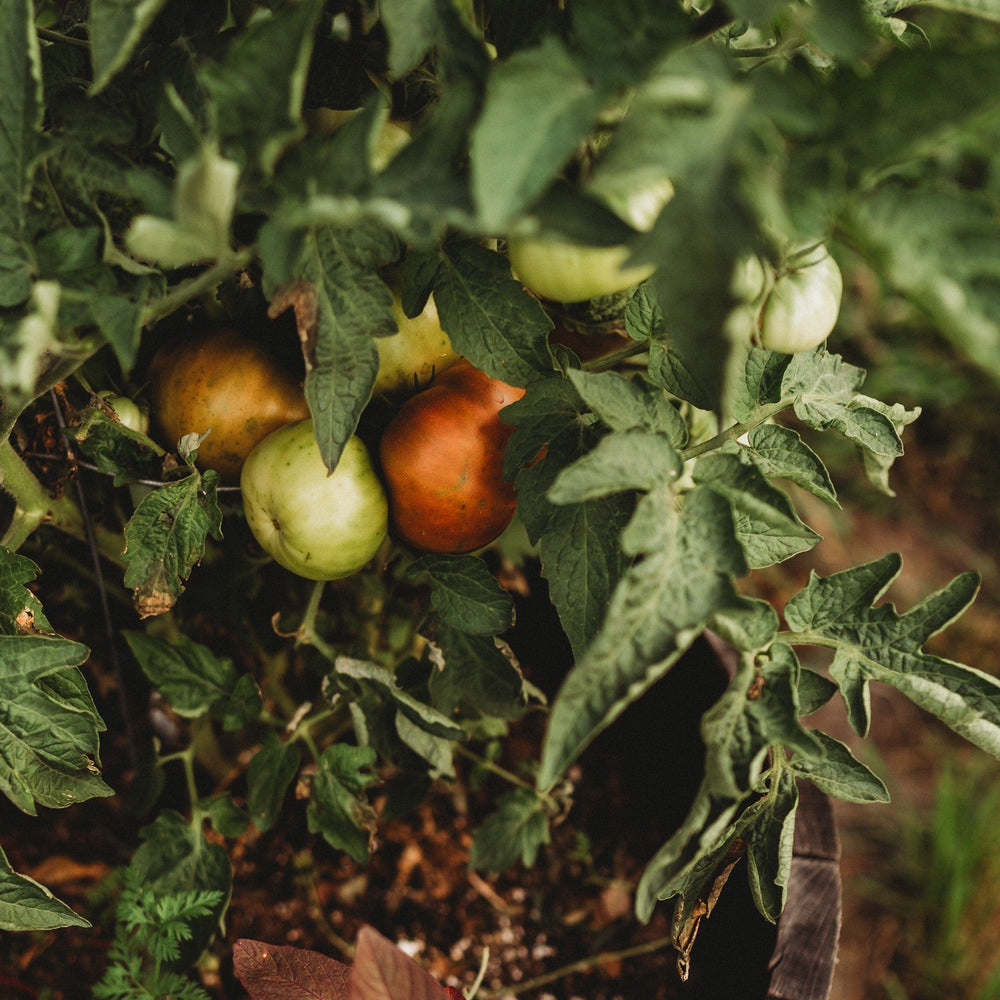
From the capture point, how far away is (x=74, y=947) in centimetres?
87

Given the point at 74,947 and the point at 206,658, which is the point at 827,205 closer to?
the point at 206,658

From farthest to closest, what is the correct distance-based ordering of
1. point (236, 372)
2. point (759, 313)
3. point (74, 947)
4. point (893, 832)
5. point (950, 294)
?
point (893, 832)
point (74, 947)
point (236, 372)
point (759, 313)
point (950, 294)

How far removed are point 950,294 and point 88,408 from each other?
581mm

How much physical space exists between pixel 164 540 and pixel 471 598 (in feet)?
0.79

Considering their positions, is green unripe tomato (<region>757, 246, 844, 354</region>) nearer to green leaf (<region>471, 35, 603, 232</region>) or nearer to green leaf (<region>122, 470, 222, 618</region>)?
green leaf (<region>471, 35, 603, 232</region>)

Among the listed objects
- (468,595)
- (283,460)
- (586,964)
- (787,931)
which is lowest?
(586,964)

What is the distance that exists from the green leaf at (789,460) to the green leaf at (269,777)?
50 cm

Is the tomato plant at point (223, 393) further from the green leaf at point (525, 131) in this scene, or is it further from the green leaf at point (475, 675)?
the green leaf at point (525, 131)

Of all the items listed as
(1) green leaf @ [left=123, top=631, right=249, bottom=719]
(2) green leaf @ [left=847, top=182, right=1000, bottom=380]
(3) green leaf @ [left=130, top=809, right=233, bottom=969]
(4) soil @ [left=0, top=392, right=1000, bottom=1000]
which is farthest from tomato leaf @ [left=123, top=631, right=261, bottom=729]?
(2) green leaf @ [left=847, top=182, right=1000, bottom=380]

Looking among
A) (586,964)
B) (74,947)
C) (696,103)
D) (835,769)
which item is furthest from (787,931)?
(74,947)

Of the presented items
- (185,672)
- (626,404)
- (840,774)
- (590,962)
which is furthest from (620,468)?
(590,962)

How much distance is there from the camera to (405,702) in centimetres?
68

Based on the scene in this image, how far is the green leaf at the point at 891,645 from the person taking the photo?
502mm

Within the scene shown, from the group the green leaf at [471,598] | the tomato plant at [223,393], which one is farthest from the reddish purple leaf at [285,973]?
the tomato plant at [223,393]
